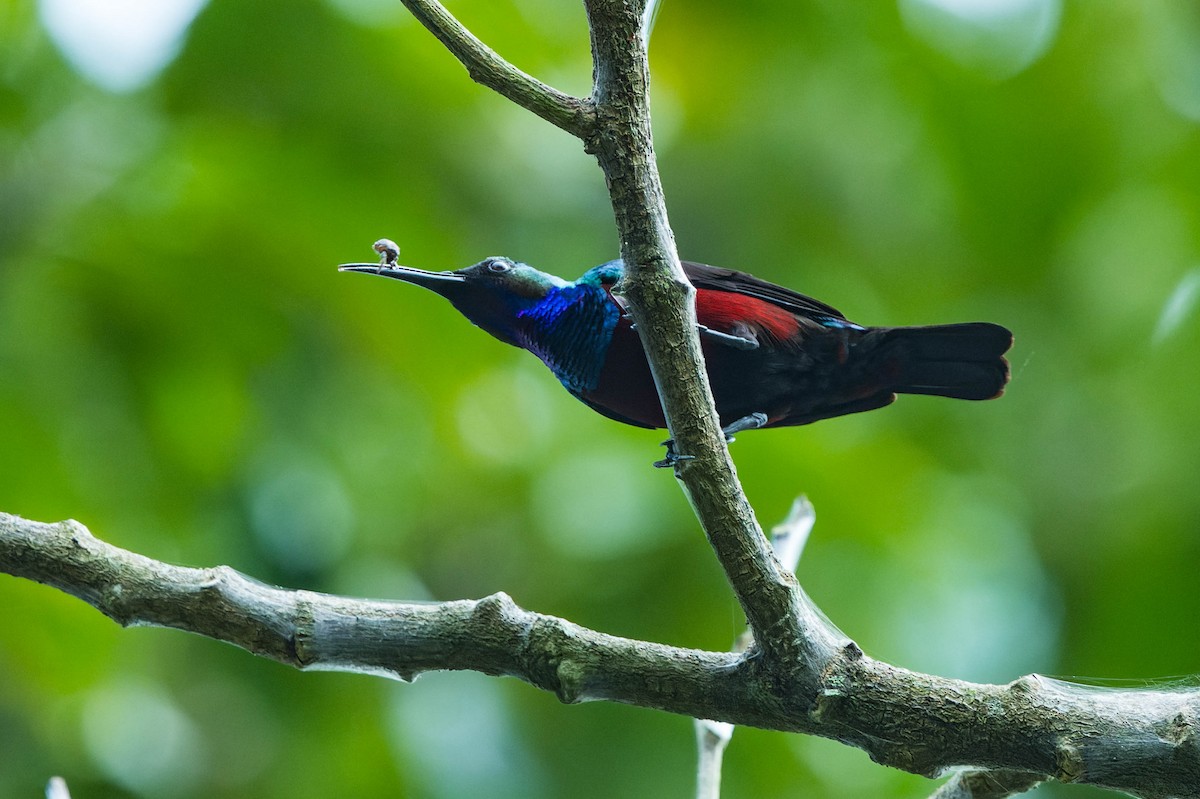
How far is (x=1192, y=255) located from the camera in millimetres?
5086

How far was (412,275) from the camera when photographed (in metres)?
1.63

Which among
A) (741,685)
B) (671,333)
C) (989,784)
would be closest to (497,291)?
(671,333)

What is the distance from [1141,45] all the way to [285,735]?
549 centimetres

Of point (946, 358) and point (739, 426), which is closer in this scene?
point (739, 426)

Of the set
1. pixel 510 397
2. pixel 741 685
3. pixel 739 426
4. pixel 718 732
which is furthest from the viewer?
pixel 510 397

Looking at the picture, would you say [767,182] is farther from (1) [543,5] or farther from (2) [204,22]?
(2) [204,22]

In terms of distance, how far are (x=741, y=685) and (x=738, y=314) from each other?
627mm

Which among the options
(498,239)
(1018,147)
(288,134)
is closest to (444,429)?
(498,239)

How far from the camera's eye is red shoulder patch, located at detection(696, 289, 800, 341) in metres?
1.88

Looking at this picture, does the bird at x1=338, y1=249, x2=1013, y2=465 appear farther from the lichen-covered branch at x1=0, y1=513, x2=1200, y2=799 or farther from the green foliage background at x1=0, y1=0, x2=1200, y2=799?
the green foliage background at x1=0, y1=0, x2=1200, y2=799

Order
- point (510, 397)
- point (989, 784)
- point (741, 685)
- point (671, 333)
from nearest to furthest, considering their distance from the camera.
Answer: point (671, 333) < point (741, 685) < point (989, 784) < point (510, 397)

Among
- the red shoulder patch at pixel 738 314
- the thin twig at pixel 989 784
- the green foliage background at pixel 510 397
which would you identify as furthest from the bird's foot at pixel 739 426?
the green foliage background at pixel 510 397

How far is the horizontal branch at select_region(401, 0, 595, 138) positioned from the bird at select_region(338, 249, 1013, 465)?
0.27m

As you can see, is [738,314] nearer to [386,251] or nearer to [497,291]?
[497,291]
